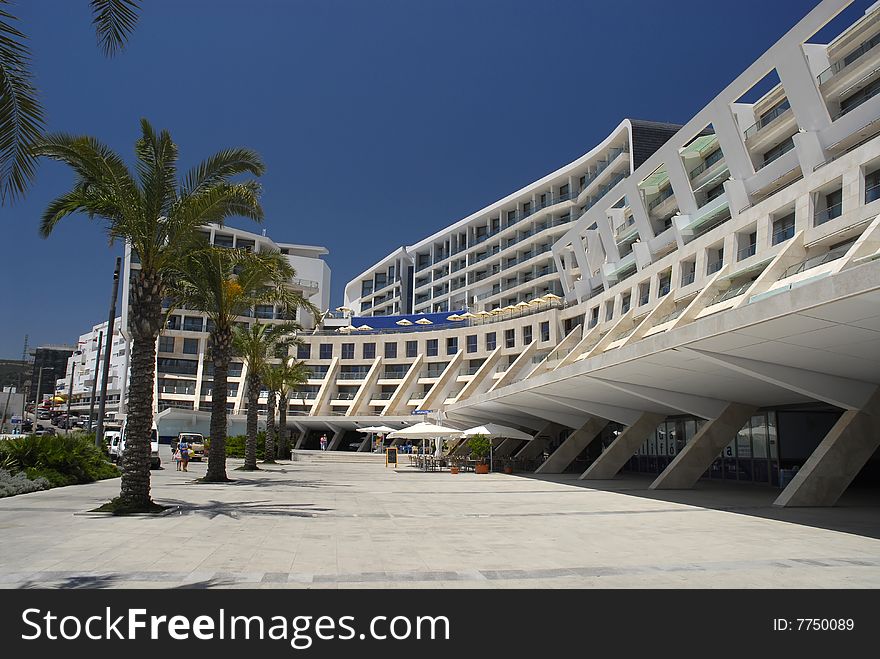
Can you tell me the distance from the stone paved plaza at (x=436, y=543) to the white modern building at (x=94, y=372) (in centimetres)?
6714

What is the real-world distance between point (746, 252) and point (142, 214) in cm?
3102

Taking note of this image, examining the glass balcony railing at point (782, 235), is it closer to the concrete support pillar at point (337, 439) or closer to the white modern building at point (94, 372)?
the concrete support pillar at point (337, 439)

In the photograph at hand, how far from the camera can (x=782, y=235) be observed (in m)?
32.6

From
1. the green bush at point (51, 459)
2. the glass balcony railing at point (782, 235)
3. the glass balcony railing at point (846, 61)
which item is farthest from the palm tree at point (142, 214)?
the glass balcony railing at point (846, 61)

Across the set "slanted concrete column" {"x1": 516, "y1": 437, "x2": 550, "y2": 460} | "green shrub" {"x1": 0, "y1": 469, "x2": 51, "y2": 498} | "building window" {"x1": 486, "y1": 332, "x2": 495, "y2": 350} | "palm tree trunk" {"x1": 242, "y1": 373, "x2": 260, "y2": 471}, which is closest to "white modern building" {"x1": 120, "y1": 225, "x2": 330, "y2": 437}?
"building window" {"x1": 486, "y1": 332, "x2": 495, "y2": 350}

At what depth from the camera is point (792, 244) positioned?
1155 inches

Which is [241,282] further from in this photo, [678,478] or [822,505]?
[822,505]

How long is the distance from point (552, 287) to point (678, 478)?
169ft

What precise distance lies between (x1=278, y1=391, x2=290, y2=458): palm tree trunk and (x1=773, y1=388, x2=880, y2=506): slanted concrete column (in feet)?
99.8

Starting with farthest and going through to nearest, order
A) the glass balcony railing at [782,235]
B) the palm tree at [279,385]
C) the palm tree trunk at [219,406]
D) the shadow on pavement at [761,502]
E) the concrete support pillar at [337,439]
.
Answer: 1. the concrete support pillar at [337,439]
2. the palm tree at [279,385]
3. the glass balcony railing at [782,235]
4. the palm tree trunk at [219,406]
5. the shadow on pavement at [761,502]

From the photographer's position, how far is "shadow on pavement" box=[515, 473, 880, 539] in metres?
12.9

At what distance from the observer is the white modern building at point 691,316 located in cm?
1482
